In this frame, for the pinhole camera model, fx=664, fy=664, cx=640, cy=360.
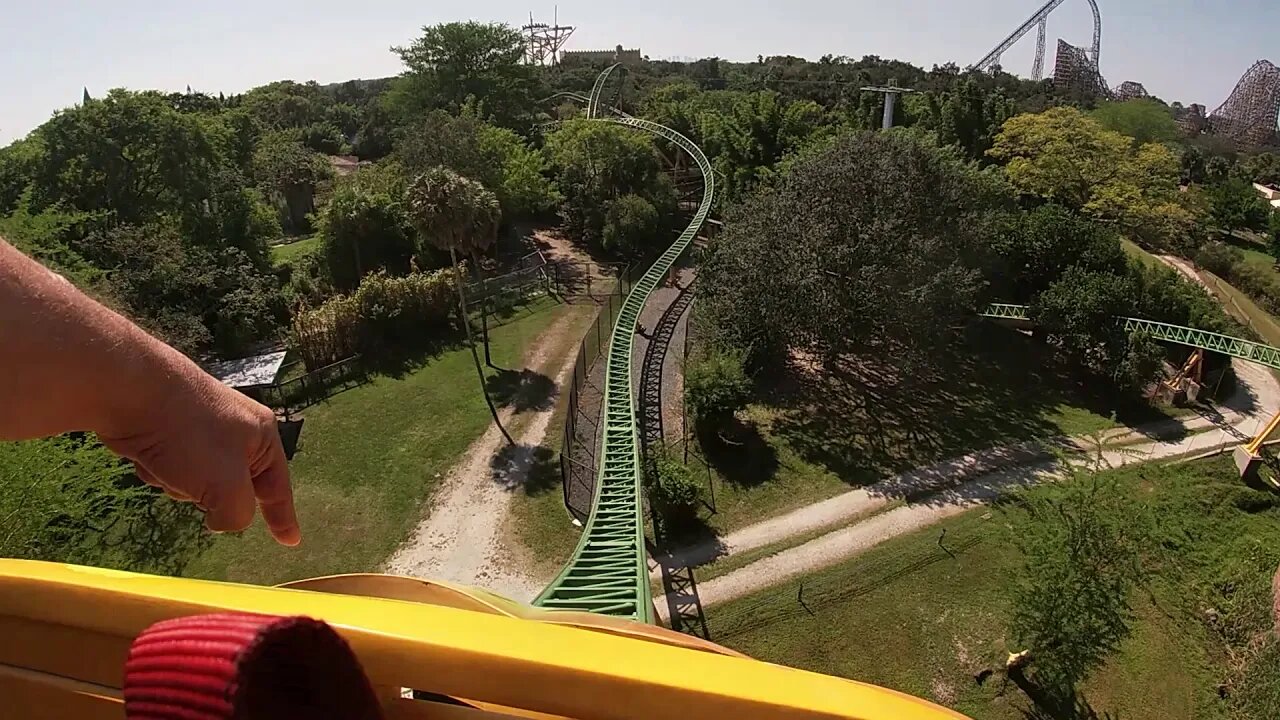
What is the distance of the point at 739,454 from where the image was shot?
66.5 feet

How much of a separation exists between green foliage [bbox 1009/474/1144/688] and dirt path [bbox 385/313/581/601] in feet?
32.6

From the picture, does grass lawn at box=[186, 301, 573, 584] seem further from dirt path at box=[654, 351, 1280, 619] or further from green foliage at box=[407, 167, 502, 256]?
dirt path at box=[654, 351, 1280, 619]

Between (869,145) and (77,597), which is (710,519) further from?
(77,597)

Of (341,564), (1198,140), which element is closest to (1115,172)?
(341,564)

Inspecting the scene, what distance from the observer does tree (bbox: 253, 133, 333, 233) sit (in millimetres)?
42094

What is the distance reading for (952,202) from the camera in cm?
2352

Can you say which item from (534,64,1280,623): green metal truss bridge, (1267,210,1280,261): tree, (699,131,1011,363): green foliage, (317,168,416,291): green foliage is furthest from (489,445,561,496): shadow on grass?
(1267,210,1280,261): tree

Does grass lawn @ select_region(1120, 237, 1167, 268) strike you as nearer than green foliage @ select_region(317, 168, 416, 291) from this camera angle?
No

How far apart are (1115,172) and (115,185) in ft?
155

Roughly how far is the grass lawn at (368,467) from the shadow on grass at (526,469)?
1.44m

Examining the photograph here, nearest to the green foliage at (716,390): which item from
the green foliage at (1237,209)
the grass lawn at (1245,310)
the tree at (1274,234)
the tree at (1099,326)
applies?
the tree at (1099,326)

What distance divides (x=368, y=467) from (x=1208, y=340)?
29748mm

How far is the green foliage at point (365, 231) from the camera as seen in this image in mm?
29906

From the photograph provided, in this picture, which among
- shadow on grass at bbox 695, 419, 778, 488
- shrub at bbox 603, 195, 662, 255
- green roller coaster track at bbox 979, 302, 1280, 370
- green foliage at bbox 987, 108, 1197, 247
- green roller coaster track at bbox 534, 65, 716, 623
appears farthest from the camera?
shrub at bbox 603, 195, 662, 255
